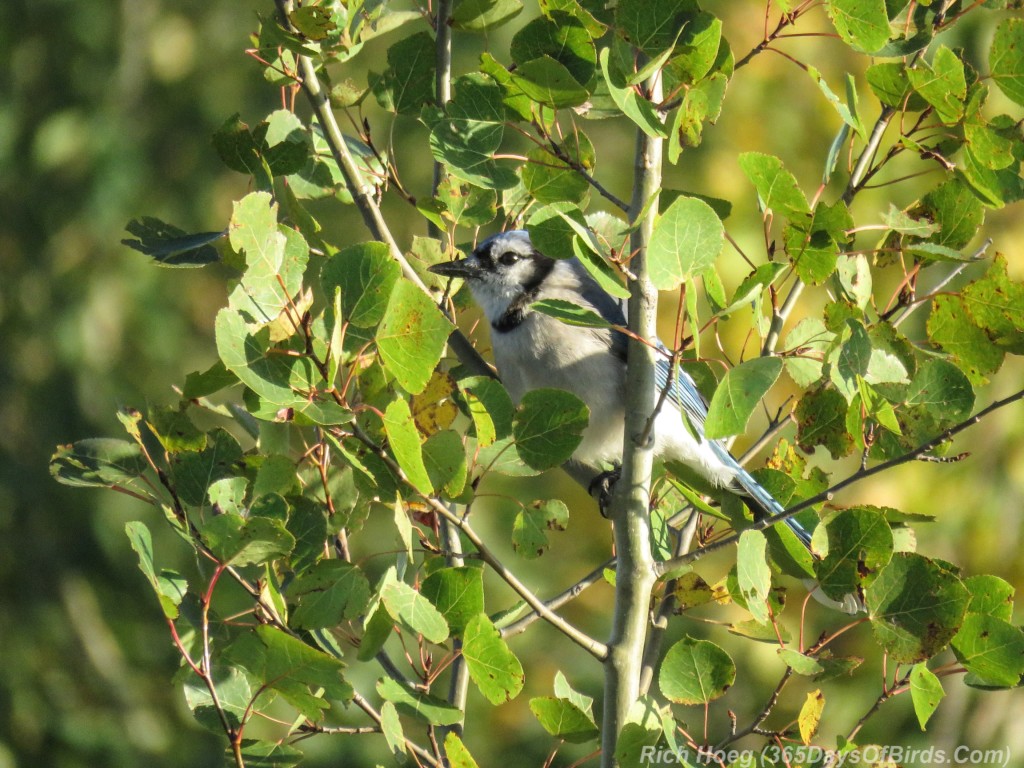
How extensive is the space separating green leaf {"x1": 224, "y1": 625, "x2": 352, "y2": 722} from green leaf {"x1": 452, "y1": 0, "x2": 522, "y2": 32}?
91cm

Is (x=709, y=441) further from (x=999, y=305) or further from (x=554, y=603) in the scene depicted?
(x=999, y=305)

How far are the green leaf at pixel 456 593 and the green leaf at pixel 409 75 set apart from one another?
73 centimetres

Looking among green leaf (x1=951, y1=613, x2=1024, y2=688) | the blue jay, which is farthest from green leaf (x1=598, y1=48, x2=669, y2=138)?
the blue jay

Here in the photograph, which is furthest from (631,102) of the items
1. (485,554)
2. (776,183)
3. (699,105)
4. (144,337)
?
(144,337)

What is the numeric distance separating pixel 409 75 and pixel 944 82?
29.2 inches

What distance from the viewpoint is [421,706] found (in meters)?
1.37

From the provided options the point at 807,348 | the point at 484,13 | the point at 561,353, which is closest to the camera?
the point at 807,348

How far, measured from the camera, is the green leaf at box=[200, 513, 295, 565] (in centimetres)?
129

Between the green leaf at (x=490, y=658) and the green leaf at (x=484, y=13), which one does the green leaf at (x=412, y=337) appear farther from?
the green leaf at (x=484, y=13)

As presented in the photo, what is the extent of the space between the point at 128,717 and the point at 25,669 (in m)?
0.41

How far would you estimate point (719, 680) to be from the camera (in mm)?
1470

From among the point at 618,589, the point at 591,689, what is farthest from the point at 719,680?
the point at 591,689

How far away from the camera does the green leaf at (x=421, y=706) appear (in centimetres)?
136

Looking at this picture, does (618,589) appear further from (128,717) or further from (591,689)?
(128,717)
